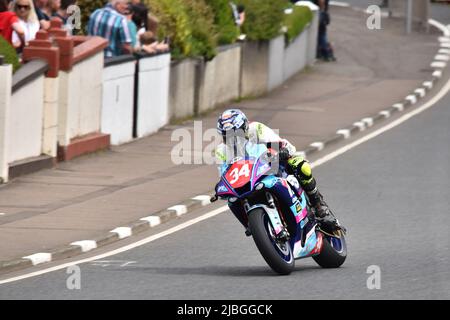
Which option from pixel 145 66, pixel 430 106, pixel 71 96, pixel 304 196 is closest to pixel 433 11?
pixel 430 106

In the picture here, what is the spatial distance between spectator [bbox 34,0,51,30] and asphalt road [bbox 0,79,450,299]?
4806 millimetres

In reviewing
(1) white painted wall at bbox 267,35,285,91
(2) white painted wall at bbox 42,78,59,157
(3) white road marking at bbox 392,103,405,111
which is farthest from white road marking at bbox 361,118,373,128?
(2) white painted wall at bbox 42,78,59,157

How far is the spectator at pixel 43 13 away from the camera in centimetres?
2350

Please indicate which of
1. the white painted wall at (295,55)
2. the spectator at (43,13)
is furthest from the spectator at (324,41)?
the spectator at (43,13)

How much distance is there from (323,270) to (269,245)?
1.28m

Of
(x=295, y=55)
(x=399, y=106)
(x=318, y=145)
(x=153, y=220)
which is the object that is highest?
(x=153, y=220)

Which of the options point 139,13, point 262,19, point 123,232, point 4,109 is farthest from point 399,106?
point 123,232

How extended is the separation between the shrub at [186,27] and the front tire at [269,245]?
15517 mm

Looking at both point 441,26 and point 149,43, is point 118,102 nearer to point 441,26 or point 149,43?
point 149,43

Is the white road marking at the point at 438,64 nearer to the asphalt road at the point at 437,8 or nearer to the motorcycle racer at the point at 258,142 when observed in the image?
the asphalt road at the point at 437,8

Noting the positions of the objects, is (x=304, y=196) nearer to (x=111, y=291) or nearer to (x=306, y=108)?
(x=111, y=291)

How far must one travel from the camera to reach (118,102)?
2517 cm
